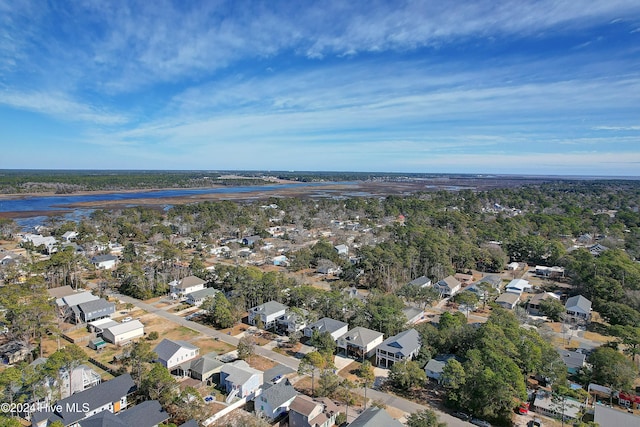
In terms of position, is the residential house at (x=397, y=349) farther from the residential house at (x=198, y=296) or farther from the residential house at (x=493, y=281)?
the residential house at (x=493, y=281)

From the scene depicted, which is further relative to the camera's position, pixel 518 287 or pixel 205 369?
pixel 518 287

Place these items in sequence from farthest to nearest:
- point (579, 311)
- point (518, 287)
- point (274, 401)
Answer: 1. point (518, 287)
2. point (579, 311)
3. point (274, 401)

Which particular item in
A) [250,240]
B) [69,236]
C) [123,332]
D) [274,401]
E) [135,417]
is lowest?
[123,332]

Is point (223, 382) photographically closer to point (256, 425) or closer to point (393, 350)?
point (256, 425)

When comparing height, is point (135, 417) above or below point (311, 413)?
above

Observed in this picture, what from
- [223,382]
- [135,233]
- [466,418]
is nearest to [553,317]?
[466,418]

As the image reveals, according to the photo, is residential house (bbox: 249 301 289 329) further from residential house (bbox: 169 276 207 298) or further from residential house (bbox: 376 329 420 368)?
residential house (bbox: 376 329 420 368)

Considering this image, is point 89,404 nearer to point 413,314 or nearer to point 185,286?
point 185,286

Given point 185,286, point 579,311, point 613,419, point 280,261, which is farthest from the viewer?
point 280,261

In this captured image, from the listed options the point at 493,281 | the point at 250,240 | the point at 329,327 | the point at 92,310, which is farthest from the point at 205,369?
the point at 250,240
